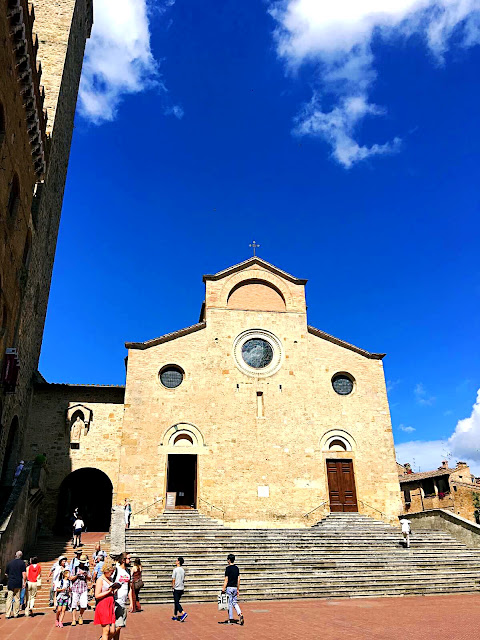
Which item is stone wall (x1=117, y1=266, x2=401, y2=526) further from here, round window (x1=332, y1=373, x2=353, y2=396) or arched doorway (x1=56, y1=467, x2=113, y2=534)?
arched doorway (x1=56, y1=467, x2=113, y2=534)

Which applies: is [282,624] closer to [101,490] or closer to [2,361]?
[2,361]

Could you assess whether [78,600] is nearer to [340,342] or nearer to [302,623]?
[302,623]

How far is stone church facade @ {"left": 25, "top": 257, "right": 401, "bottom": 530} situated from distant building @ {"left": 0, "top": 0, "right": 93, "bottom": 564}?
136 inches

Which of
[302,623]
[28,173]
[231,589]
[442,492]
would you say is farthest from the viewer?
[442,492]

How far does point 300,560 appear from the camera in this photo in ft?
53.0

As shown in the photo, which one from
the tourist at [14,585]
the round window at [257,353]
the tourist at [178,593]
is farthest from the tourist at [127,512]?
the round window at [257,353]

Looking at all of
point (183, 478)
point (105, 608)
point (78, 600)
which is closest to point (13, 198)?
point (78, 600)

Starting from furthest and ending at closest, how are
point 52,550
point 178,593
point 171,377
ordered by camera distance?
point 171,377, point 52,550, point 178,593

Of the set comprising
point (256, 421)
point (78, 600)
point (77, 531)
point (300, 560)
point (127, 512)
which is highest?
point (256, 421)

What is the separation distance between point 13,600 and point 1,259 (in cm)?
854

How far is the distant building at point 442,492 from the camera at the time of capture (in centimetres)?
3497

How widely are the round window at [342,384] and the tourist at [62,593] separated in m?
16.0

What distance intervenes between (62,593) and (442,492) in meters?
31.8

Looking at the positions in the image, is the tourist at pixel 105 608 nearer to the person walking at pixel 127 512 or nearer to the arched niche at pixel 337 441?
the person walking at pixel 127 512
